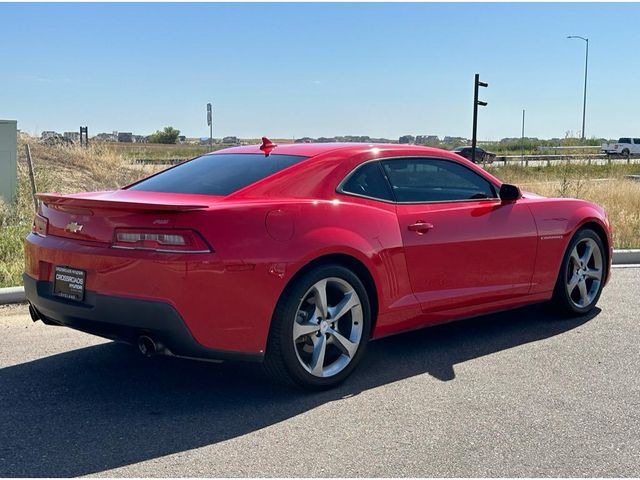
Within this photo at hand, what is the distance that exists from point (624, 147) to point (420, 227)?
176ft

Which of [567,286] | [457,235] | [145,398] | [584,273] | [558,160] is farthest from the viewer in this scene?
[558,160]

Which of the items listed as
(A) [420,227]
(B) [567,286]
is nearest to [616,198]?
(B) [567,286]

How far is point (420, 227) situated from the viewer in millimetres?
5070

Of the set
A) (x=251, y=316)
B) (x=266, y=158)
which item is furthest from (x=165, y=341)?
(x=266, y=158)

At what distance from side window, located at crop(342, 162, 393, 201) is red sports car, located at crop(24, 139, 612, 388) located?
0.03 ft

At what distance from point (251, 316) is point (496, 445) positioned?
146 cm

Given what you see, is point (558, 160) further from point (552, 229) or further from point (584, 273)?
point (552, 229)

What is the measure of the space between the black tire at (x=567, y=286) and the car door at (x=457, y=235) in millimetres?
520

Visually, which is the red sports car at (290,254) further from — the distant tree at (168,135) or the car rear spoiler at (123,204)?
the distant tree at (168,135)

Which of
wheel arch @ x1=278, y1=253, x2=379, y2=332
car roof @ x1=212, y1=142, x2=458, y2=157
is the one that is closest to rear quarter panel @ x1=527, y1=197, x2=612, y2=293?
car roof @ x1=212, y1=142, x2=458, y2=157

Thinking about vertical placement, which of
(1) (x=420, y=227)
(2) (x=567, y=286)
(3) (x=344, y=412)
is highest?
(1) (x=420, y=227)

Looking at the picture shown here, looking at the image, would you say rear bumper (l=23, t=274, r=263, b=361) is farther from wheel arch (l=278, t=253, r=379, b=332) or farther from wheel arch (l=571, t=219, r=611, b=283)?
wheel arch (l=571, t=219, r=611, b=283)

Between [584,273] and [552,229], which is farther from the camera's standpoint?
[584,273]

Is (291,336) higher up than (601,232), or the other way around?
(601,232)
